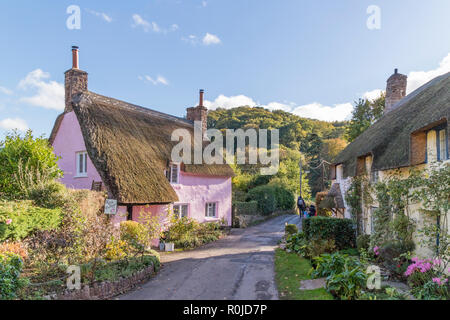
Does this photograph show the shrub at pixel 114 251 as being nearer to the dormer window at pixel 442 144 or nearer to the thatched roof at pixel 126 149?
the thatched roof at pixel 126 149

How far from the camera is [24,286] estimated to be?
230 inches

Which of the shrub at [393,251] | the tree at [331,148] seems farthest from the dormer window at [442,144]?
the tree at [331,148]

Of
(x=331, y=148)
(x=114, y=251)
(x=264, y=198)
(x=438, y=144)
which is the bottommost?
(x=114, y=251)

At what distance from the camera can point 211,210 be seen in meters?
18.4

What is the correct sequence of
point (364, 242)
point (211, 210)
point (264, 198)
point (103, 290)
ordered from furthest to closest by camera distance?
point (264, 198) < point (211, 210) < point (364, 242) < point (103, 290)

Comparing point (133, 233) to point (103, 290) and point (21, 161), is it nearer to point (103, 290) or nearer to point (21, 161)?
point (103, 290)

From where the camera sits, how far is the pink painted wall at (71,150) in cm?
1276

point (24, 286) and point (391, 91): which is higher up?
point (391, 91)

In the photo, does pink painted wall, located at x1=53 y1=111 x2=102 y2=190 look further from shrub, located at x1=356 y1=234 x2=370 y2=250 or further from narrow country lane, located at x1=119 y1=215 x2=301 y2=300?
shrub, located at x1=356 y1=234 x2=370 y2=250

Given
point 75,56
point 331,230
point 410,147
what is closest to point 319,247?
point 331,230

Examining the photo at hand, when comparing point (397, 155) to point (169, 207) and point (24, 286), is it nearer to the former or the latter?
point (169, 207)

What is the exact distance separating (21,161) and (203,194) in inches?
376
